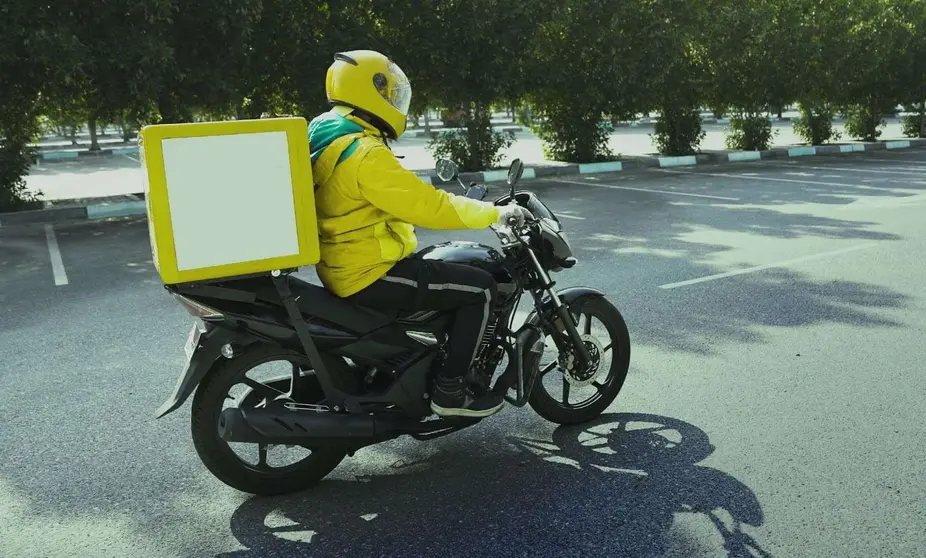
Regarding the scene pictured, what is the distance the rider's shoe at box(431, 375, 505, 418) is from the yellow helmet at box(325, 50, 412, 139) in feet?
3.28

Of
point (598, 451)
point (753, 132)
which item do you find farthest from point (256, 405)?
point (753, 132)

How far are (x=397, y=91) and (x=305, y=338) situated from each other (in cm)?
99

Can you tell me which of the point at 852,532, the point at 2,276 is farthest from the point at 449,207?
the point at 2,276

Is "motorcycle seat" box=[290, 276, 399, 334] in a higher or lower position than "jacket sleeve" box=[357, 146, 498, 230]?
lower

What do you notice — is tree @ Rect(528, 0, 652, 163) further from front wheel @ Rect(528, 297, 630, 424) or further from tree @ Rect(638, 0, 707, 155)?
front wheel @ Rect(528, 297, 630, 424)

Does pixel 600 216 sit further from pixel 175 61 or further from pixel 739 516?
pixel 739 516

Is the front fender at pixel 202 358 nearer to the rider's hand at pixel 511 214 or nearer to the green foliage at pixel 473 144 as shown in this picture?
the rider's hand at pixel 511 214

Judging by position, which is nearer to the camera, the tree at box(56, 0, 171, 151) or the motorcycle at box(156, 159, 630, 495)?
the motorcycle at box(156, 159, 630, 495)

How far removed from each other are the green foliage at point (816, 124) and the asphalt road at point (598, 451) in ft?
50.3

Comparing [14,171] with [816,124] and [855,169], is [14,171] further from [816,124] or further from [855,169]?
[816,124]

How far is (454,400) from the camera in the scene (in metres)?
3.43

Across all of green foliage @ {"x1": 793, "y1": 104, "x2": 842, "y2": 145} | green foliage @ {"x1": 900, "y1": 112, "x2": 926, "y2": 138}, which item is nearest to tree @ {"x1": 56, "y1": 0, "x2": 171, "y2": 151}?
green foliage @ {"x1": 793, "y1": 104, "x2": 842, "y2": 145}

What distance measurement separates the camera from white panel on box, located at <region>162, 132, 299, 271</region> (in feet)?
9.46

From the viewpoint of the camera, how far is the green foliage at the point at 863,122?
2262 centimetres
